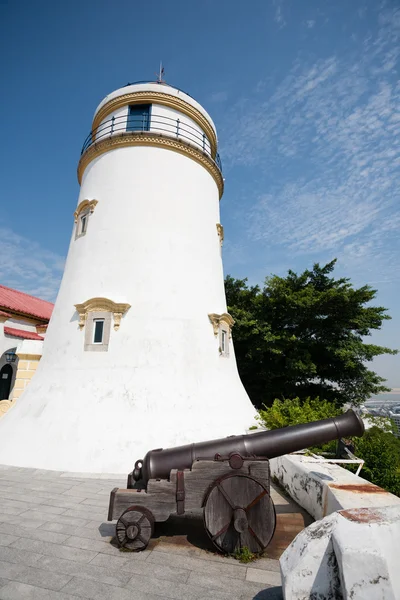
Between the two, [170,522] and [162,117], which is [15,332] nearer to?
[162,117]

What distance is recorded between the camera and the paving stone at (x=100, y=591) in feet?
10.0

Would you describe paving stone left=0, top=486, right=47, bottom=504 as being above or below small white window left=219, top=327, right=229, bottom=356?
below

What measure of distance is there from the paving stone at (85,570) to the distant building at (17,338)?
7732mm

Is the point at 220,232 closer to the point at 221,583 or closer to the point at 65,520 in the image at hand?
the point at 65,520

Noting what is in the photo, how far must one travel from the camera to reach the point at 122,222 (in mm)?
9844

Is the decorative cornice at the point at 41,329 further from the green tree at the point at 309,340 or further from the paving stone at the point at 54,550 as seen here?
the paving stone at the point at 54,550

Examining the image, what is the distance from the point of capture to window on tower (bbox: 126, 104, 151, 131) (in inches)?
431

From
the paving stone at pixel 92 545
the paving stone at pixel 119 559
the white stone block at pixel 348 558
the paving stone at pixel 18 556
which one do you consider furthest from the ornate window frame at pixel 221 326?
the white stone block at pixel 348 558

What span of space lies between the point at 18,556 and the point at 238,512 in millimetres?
2537

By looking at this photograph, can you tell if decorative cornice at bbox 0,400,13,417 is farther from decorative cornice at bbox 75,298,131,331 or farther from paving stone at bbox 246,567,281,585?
paving stone at bbox 246,567,281,585

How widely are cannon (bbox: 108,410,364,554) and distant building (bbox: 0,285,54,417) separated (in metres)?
7.49

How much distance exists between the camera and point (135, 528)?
154 inches

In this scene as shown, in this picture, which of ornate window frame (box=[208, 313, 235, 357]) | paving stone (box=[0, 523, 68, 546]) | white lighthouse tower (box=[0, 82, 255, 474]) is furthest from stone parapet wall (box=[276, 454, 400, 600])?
ornate window frame (box=[208, 313, 235, 357])

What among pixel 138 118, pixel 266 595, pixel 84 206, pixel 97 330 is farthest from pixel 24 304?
pixel 266 595
